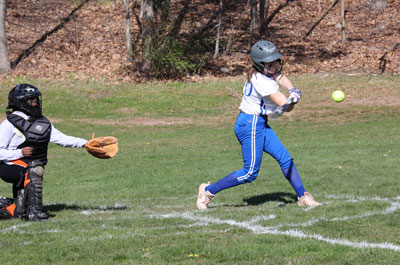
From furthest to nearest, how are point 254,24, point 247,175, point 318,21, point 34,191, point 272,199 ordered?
1. point 318,21
2. point 254,24
3. point 272,199
4. point 247,175
5. point 34,191

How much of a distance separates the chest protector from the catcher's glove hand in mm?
558

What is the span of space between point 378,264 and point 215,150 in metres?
11.5

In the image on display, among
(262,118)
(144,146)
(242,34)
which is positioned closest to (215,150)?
(144,146)

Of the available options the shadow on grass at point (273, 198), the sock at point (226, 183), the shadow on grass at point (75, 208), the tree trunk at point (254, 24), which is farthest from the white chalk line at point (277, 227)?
the tree trunk at point (254, 24)

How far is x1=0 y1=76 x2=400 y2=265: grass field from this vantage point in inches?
235

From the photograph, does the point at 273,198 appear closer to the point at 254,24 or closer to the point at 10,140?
the point at 10,140

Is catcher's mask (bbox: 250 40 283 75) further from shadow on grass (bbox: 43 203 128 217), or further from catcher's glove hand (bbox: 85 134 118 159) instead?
shadow on grass (bbox: 43 203 128 217)

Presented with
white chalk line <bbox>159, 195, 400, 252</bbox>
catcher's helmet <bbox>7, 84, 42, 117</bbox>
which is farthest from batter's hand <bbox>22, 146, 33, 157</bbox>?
white chalk line <bbox>159, 195, 400, 252</bbox>

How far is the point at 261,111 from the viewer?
8.04 metres

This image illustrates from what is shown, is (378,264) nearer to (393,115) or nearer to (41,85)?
(393,115)

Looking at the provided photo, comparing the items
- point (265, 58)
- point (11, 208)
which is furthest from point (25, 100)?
point (265, 58)

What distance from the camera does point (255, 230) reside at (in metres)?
6.80

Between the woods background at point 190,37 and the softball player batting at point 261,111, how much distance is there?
22.1 m

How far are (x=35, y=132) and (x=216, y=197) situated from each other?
11.2 feet
